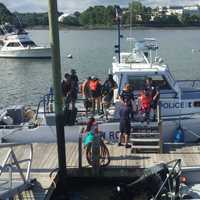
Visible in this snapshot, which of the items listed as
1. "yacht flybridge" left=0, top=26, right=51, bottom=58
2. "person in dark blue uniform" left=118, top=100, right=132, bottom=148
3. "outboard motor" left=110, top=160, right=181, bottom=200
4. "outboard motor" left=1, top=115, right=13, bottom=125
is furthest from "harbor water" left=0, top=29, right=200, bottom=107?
"outboard motor" left=110, top=160, right=181, bottom=200

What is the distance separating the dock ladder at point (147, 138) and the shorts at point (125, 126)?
0.88 ft

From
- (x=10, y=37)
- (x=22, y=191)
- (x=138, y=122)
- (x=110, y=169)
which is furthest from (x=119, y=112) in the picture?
(x=10, y=37)

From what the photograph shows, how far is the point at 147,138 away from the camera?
51.5 ft

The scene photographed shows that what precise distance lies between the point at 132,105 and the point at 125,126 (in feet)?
2.80

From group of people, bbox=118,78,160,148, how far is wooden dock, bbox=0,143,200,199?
25.0 inches

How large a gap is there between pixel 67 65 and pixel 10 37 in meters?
11.8

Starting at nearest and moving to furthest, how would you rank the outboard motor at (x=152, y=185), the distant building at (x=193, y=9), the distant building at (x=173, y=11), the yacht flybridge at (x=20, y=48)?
the outboard motor at (x=152, y=185), the yacht flybridge at (x=20, y=48), the distant building at (x=173, y=11), the distant building at (x=193, y=9)

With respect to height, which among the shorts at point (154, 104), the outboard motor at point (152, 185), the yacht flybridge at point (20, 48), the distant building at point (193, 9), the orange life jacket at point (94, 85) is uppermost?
the orange life jacket at point (94, 85)

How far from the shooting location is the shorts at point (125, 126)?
15516 mm

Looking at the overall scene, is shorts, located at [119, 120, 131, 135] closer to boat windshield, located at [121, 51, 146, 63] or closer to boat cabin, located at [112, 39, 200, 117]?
boat cabin, located at [112, 39, 200, 117]

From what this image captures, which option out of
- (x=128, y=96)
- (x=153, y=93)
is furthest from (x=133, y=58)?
(x=128, y=96)

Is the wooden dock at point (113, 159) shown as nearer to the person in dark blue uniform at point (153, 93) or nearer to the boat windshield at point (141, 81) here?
the person in dark blue uniform at point (153, 93)

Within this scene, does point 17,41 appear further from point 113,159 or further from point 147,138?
point 113,159

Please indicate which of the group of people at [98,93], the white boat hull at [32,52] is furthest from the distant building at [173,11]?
the group of people at [98,93]
